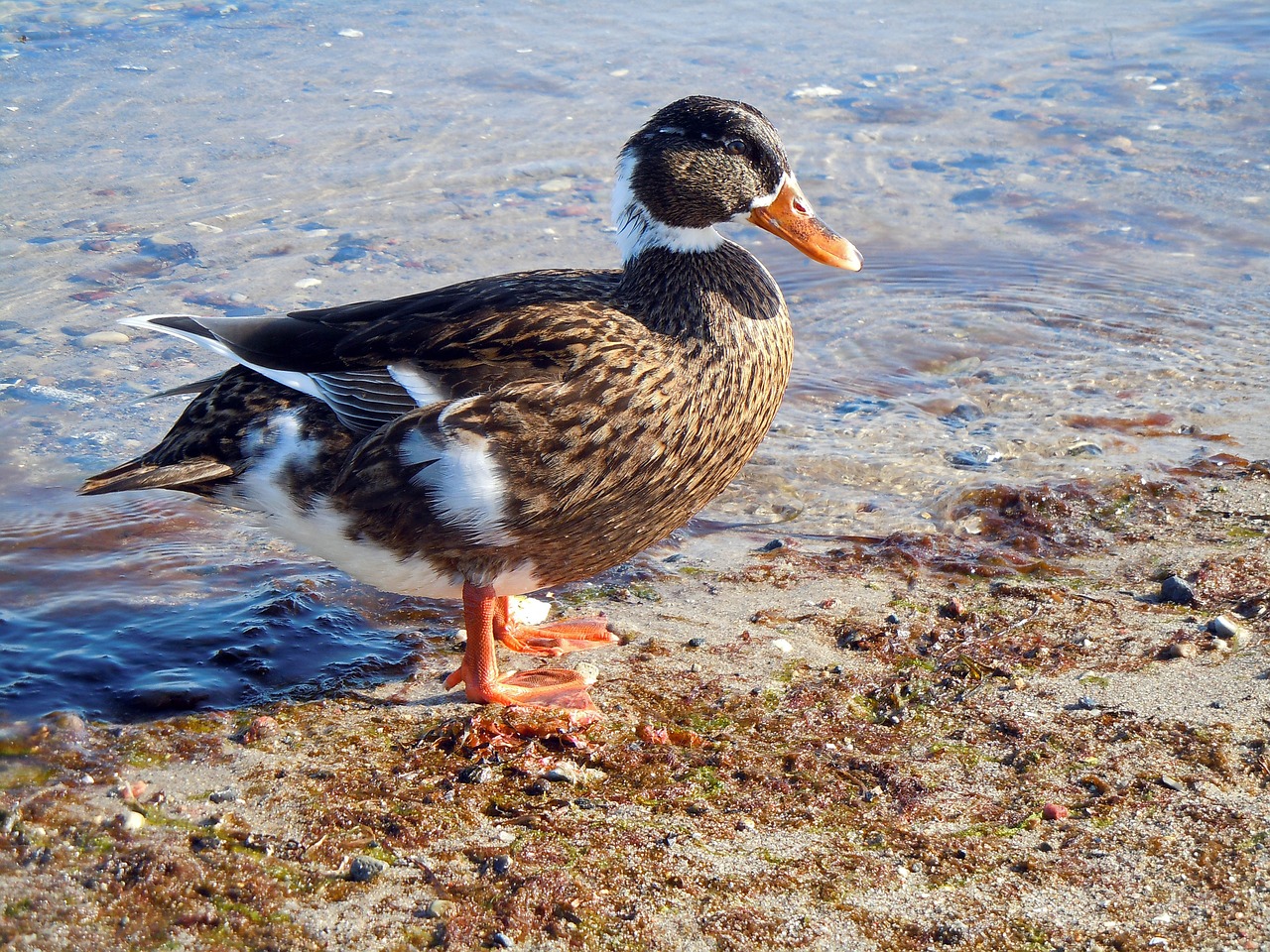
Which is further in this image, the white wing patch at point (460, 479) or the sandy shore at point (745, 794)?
the white wing patch at point (460, 479)

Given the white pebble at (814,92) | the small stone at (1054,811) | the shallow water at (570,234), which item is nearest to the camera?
the small stone at (1054,811)

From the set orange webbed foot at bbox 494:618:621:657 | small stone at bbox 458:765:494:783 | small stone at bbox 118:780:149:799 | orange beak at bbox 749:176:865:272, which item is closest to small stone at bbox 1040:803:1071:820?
small stone at bbox 458:765:494:783

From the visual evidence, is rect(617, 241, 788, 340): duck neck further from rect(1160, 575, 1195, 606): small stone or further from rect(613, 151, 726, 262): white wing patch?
rect(1160, 575, 1195, 606): small stone

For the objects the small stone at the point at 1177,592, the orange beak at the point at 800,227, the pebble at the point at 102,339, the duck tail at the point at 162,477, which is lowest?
the small stone at the point at 1177,592

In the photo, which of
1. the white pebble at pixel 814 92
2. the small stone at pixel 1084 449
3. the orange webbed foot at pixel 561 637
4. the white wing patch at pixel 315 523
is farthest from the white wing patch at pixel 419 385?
the white pebble at pixel 814 92

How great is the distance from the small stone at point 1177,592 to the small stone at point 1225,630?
1.08 feet

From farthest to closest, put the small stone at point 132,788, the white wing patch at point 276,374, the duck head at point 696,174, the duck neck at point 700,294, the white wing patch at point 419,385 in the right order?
the duck head at point 696,174, the duck neck at point 700,294, the white wing patch at point 276,374, the white wing patch at point 419,385, the small stone at point 132,788

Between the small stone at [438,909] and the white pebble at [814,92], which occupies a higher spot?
the white pebble at [814,92]

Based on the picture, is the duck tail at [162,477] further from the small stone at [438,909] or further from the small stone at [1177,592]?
the small stone at [1177,592]

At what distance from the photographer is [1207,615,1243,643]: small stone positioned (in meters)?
4.35

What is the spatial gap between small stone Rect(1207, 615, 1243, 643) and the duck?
179cm

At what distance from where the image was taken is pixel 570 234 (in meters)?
Answer: 9.21

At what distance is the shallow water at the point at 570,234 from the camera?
5316 mm

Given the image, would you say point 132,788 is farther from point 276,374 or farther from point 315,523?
point 276,374
